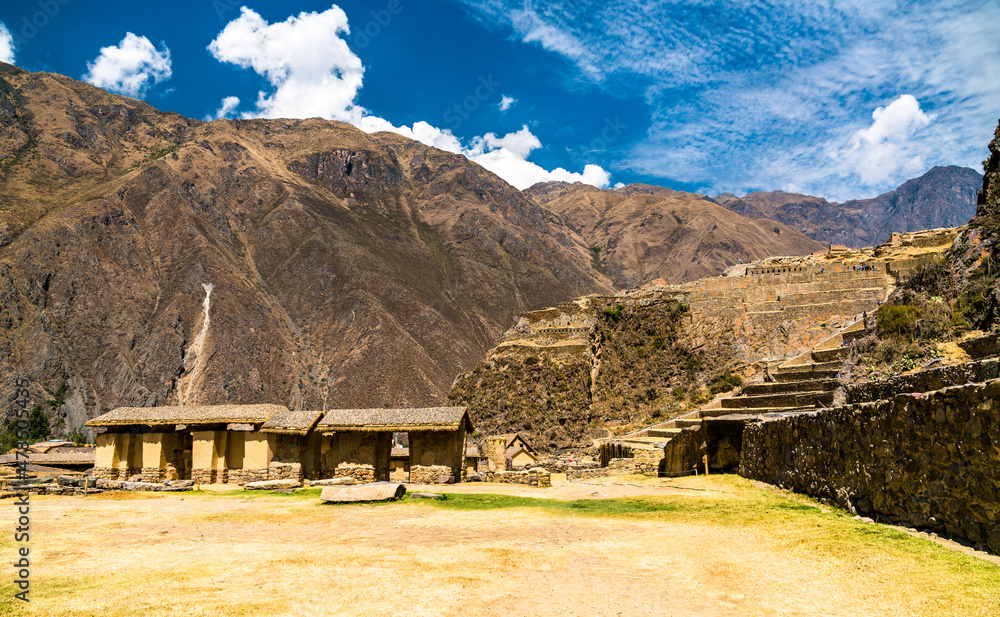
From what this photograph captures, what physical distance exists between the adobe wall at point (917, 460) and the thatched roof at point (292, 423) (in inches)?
576

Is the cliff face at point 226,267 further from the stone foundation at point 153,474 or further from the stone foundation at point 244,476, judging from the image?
the stone foundation at point 244,476

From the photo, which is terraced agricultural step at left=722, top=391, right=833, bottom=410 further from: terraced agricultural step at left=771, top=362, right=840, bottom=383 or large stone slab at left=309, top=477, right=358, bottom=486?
large stone slab at left=309, top=477, right=358, bottom=486

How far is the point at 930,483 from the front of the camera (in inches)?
295

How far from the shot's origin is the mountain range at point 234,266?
10356 centimetres

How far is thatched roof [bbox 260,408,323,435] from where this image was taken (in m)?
19.8

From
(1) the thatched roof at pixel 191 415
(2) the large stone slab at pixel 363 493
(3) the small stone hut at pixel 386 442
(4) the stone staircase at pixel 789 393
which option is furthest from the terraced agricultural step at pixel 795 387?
(1) the thatched roof at pixel 191 415

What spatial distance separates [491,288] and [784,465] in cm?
14770

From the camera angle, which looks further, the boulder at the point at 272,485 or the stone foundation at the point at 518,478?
the stone foundation at the point at 518,478

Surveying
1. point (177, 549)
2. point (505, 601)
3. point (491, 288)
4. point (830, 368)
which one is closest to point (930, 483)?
point (505, 601)

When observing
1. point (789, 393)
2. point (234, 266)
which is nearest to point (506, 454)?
point (789, 393)

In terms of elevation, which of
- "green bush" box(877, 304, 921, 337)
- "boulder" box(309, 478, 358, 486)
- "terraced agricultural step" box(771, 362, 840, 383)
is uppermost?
"green bush" box(877, 304, 921, 337)

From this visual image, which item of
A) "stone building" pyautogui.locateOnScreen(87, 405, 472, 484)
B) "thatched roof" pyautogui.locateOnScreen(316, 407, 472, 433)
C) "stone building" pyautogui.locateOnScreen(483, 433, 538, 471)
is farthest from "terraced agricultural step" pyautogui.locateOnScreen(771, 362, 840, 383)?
"stone building" pyautogui.locateOnScreen(483, 433, 538, 471)

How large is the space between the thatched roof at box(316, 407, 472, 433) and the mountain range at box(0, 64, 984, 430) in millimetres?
85547

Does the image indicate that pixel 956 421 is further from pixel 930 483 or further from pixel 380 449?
pixel 380 449
